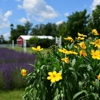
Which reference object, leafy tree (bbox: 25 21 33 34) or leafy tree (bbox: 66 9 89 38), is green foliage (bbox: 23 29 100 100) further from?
leafy tree (bbox: 25 21 33 34)

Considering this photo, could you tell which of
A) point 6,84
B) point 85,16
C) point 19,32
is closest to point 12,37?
point 19,32

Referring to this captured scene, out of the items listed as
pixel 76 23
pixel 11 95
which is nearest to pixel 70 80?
pixel 11 95

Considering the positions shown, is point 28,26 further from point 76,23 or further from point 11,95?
point 11,95

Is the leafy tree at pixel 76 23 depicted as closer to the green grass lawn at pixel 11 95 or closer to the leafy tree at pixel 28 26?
the green grass lawn at pixel 11 95

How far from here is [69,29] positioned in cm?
4425

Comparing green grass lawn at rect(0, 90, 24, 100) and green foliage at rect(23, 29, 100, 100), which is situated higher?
green foliage at rect(23, 29, 100, 100)

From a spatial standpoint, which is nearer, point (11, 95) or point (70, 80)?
point (70, 80)

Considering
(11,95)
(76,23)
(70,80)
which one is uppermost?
(76,23)

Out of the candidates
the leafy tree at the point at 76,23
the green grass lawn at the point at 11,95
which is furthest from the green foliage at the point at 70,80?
the leafy tree at the point at 76,23

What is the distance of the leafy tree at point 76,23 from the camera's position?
43750mm

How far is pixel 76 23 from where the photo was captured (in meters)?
44.1

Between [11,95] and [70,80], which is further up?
[70,80]

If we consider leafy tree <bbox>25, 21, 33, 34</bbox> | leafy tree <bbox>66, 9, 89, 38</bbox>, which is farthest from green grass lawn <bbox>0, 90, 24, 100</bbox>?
leafy tree <bbox>25, 21, 33, 34</bbox>

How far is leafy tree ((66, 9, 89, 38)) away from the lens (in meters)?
43.8
